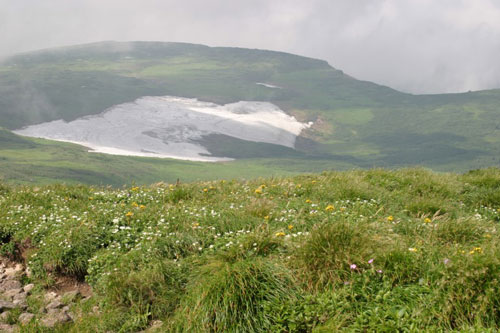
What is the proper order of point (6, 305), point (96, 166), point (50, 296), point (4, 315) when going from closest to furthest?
point (4, 315) → point (6, 305) → point (50, 296) → point (96, 166)

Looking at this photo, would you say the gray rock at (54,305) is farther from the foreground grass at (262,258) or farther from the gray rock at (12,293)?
the gray rock at (12,293)

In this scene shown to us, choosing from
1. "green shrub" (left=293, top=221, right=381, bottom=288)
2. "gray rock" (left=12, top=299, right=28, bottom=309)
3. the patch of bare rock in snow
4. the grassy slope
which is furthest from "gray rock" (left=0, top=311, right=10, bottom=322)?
the patch of bare rock in snow

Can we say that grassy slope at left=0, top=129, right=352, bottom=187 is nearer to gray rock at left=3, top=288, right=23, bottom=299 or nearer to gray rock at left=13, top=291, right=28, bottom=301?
gray rock at left=3, top=288, right=23, bottom=299

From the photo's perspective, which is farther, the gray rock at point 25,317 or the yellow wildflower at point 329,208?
the yellow wildflower at point 329,208

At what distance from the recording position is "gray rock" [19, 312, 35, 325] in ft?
21.5

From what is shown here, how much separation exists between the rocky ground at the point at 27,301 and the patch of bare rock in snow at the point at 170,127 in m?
108

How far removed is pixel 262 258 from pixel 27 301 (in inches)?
146

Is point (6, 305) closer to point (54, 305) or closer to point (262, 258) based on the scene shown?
point (54, 305)

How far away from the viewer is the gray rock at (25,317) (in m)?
6.55

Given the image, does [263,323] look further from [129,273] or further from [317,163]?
[317,163]

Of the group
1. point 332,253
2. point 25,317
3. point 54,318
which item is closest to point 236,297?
point 332,253

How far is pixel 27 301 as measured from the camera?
730 centimetres

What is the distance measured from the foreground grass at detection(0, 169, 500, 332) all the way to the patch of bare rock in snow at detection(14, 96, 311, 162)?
352 ft

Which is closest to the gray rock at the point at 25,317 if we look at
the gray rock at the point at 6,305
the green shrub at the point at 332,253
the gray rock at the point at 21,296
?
the gray rock at the point at 6,305
